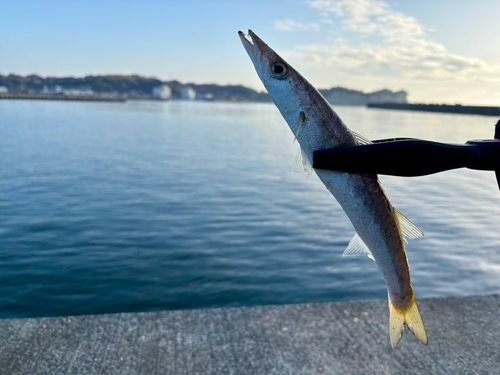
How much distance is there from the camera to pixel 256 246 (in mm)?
10359

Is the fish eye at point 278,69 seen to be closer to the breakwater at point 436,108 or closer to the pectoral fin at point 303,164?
the pectoral fin at point 303,164


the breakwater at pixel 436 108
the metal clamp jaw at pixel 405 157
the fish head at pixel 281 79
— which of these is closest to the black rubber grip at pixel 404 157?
the metal clamp jaw at pixel 405 157

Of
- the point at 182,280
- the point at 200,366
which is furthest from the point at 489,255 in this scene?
the point at 200,366

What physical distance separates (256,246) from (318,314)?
556 centimetres

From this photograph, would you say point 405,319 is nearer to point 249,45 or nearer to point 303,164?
point 303,164

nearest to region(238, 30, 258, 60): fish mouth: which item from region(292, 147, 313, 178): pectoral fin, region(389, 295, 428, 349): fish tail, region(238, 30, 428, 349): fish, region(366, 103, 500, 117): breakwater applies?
region(238, 30, 428, 349): fish

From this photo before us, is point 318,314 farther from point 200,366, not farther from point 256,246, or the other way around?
point 256,246

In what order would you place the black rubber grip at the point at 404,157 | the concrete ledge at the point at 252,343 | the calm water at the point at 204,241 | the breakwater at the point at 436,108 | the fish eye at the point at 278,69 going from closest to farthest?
1. the black rubber grip at the point at 404,157
2. the fish eye at the point at 278,69
3. the concrete ledge at the point at 252,343
4. the calm water at the point at 204,241
5. the breakwater at the point at 436,108

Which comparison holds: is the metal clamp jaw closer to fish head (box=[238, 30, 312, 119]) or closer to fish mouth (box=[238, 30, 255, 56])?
fish head (box=[238, 30, 312, 119])

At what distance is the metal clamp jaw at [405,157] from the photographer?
1402mm

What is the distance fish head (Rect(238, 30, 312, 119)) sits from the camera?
4.94ft

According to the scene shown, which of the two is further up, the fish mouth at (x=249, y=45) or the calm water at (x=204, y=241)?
the fish mouth at (x=249, y=45)

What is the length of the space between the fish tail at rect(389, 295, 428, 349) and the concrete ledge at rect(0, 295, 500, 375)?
7.02 feet

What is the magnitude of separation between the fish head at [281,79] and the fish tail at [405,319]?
42.0 inches
